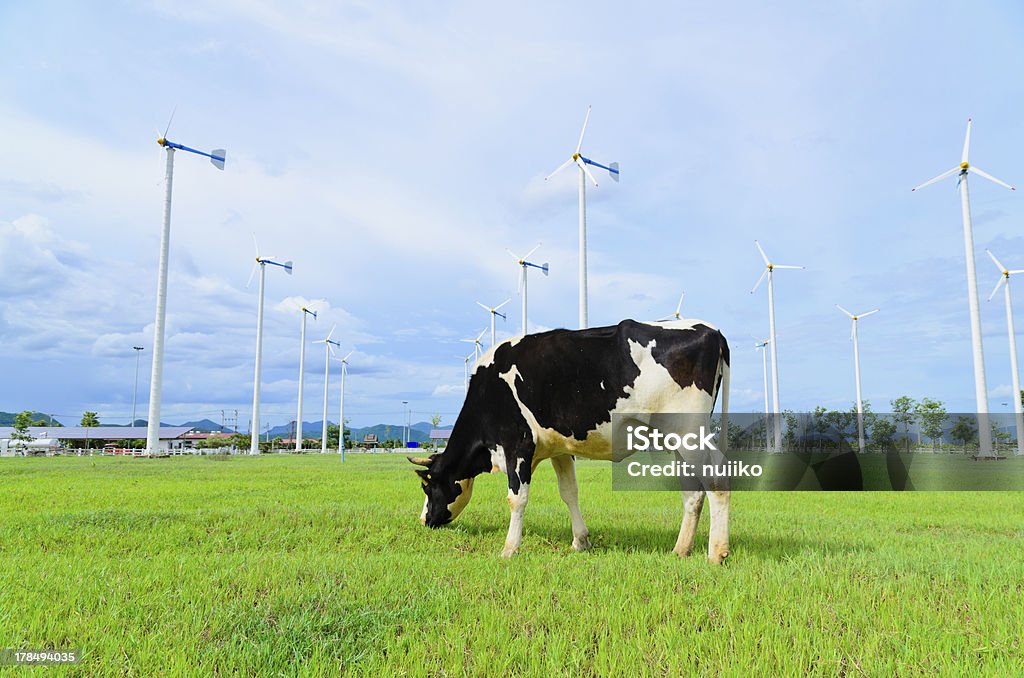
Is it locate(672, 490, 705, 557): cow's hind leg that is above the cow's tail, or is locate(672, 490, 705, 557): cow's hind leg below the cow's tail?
below

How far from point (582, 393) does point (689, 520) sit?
79.9 inches

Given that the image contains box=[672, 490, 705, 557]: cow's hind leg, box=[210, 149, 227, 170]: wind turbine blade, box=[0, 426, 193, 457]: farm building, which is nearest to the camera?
box=[672, 490, 705, 557]: cow's hind leg

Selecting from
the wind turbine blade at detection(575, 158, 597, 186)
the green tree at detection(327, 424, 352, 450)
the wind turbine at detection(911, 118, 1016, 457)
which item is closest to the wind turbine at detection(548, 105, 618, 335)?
the wind turbine blade at detection(575, 158, 597, 186)

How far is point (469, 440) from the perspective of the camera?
987 centimetres

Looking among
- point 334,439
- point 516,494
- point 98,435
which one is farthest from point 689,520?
point 98,435

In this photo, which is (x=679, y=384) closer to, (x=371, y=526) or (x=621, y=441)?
(x=621, y=441)

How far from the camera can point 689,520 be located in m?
8.17

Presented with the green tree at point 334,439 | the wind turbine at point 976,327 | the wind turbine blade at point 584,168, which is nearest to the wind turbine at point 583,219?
the wind turbine blade at point 584,168

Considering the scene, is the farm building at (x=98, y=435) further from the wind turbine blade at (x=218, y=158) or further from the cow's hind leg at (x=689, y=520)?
the cow's hind leg at (x=689, y=520)

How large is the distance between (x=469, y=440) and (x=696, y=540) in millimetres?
3553

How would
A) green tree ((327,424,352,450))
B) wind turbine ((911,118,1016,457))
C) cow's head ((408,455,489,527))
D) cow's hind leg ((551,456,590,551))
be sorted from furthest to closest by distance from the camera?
green tree ((327,424,352,450))
wind turbine ((911,118,1016,457))
cow's head ((408,455,489,527))
cow's hind leg ((551,456,590,551))

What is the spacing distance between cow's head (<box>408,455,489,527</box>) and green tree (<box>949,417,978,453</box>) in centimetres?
5559

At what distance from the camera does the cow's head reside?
10.0m

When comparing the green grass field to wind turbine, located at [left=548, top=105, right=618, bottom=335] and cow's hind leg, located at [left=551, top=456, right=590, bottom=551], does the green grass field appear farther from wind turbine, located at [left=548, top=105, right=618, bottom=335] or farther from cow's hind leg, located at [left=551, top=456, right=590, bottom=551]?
wind turbine, located at [left=548, top=105, right=618, bottom=335]
